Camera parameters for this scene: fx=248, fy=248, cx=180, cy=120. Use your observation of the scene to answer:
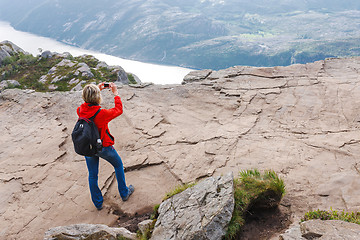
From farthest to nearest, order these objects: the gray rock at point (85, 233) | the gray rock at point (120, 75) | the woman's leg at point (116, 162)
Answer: the gray rock at point (120, 75) < the woman's leg at point (116, 162) < the gray rock at point (85, 233)

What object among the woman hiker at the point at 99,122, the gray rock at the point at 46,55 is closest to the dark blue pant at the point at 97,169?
the woman hiker at the point at 99,122

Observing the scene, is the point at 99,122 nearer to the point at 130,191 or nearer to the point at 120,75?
the point at 130,191

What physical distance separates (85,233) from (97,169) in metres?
1.83

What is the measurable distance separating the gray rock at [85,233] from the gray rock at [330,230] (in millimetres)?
3234

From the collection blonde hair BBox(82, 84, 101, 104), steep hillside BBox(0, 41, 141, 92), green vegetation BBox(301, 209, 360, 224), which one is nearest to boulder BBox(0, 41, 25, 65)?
steep hillside BBox(0, 41, 141, 92)

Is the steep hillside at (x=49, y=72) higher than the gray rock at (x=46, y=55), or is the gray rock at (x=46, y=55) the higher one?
the gray rock at (x=46, y=55)

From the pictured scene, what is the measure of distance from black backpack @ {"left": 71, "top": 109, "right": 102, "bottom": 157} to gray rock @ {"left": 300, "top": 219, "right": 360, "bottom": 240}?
14.6ft

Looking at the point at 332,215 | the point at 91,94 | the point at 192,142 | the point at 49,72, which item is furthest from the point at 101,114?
the point at 49,72

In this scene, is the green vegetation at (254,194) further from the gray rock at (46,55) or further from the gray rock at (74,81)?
the gray rock at (46,55)

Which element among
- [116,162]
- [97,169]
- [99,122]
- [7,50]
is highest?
[99,122]

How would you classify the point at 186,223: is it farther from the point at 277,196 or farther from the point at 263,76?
the point at 263,76

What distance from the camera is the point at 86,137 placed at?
550cm

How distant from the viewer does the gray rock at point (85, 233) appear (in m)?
4.86

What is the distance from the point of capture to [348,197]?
222 inches
